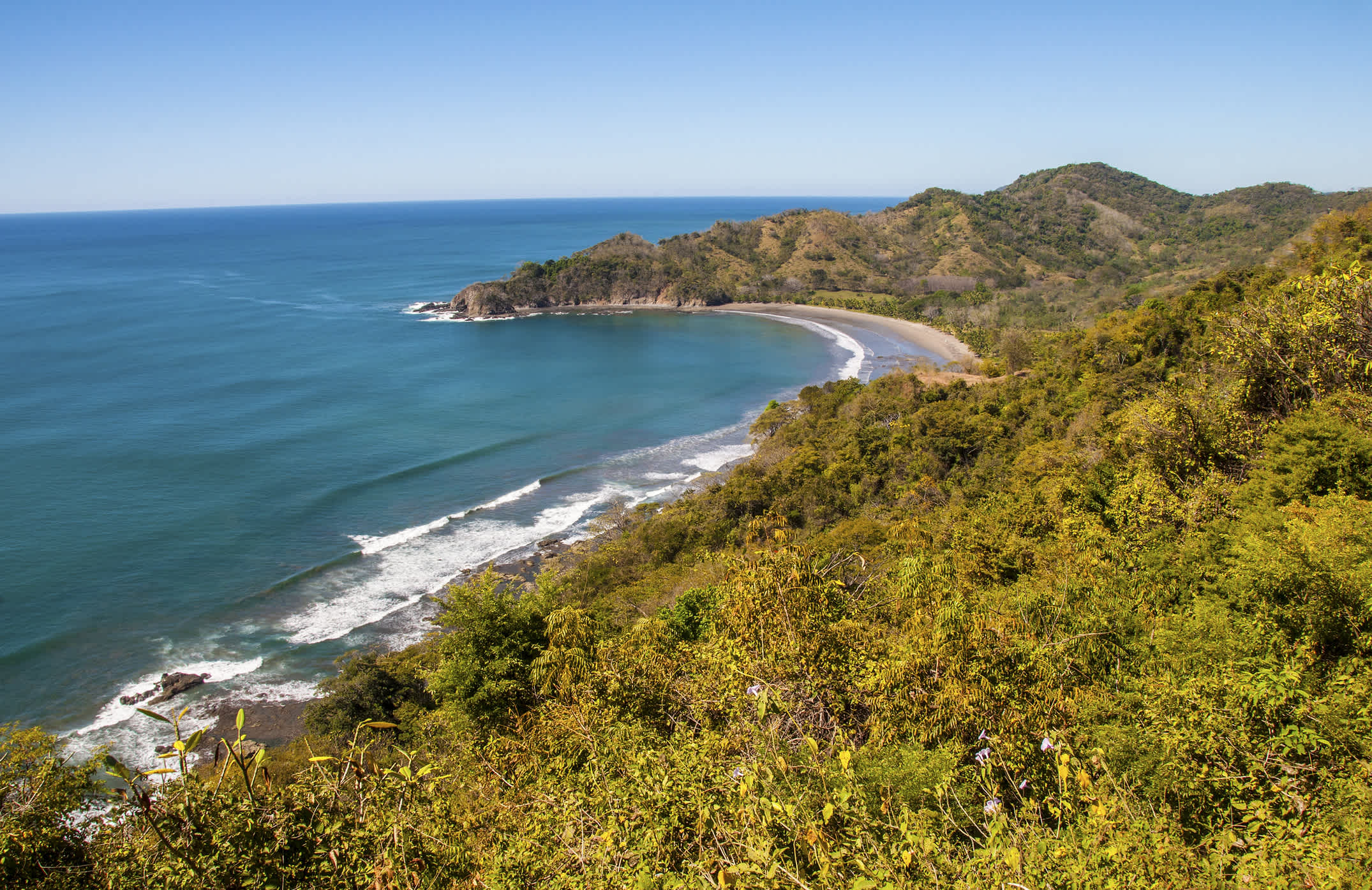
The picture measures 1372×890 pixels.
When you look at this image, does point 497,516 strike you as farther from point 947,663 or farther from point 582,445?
point 947,663

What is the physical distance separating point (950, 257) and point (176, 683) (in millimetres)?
129904

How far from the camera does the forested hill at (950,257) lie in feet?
328

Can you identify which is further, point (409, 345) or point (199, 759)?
point (409, 345)

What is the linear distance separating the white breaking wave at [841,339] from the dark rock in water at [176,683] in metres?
55.9

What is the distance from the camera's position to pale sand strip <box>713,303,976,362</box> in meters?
79.6

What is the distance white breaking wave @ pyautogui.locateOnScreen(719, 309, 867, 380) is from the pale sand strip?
167 cm

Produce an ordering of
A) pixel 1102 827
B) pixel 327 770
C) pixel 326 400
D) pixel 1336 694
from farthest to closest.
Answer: pixel 326 400 < pixel 1336 694 < pixel 327 770 < pixel 1102 827

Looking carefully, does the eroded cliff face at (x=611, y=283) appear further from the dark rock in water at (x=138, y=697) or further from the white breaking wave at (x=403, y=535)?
the dark rock in water at (x=138, y=697)

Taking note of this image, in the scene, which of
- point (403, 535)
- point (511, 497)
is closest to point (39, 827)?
point (403, 535)

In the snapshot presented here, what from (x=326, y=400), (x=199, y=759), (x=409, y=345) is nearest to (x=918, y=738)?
(x=199, y=759)

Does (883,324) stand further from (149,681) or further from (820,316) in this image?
(149,681)

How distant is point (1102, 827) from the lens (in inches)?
239

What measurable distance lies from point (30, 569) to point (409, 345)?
49.7 metres

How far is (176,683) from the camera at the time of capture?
24.8 meters
